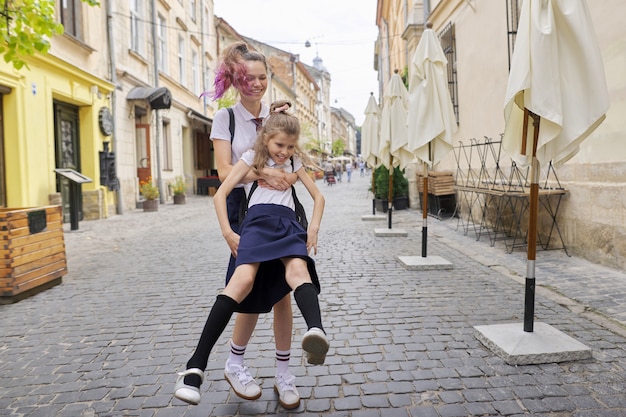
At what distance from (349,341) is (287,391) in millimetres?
1056

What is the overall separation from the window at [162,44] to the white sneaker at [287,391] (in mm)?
18143

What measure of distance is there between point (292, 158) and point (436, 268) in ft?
12.5

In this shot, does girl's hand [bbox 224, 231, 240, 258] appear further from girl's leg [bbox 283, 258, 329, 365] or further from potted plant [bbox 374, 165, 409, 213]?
potted plant [bbox 374, 165, 409, 213]

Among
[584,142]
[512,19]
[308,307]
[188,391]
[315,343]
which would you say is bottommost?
[188,391]

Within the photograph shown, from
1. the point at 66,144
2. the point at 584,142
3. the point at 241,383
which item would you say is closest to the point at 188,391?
the point at 241,383

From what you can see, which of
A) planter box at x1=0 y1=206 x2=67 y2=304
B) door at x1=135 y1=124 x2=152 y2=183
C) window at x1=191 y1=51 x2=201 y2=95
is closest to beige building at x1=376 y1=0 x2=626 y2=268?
planter box at x1=0 y1=206 x2=67 y2=304

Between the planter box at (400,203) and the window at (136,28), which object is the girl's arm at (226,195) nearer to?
the planter box at (400,203)

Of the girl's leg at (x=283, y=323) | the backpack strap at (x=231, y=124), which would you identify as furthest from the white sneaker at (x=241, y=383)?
the backpack strap at (x=231, y=124)

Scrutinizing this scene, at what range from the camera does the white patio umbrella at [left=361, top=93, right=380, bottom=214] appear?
11.5 metres

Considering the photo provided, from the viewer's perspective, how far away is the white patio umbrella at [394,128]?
8.79 meters

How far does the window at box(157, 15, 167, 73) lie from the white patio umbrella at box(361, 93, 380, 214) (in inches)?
401

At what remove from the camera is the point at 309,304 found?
222 cm

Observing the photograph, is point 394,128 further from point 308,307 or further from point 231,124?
point 308,307

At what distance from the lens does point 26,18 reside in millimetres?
5273
